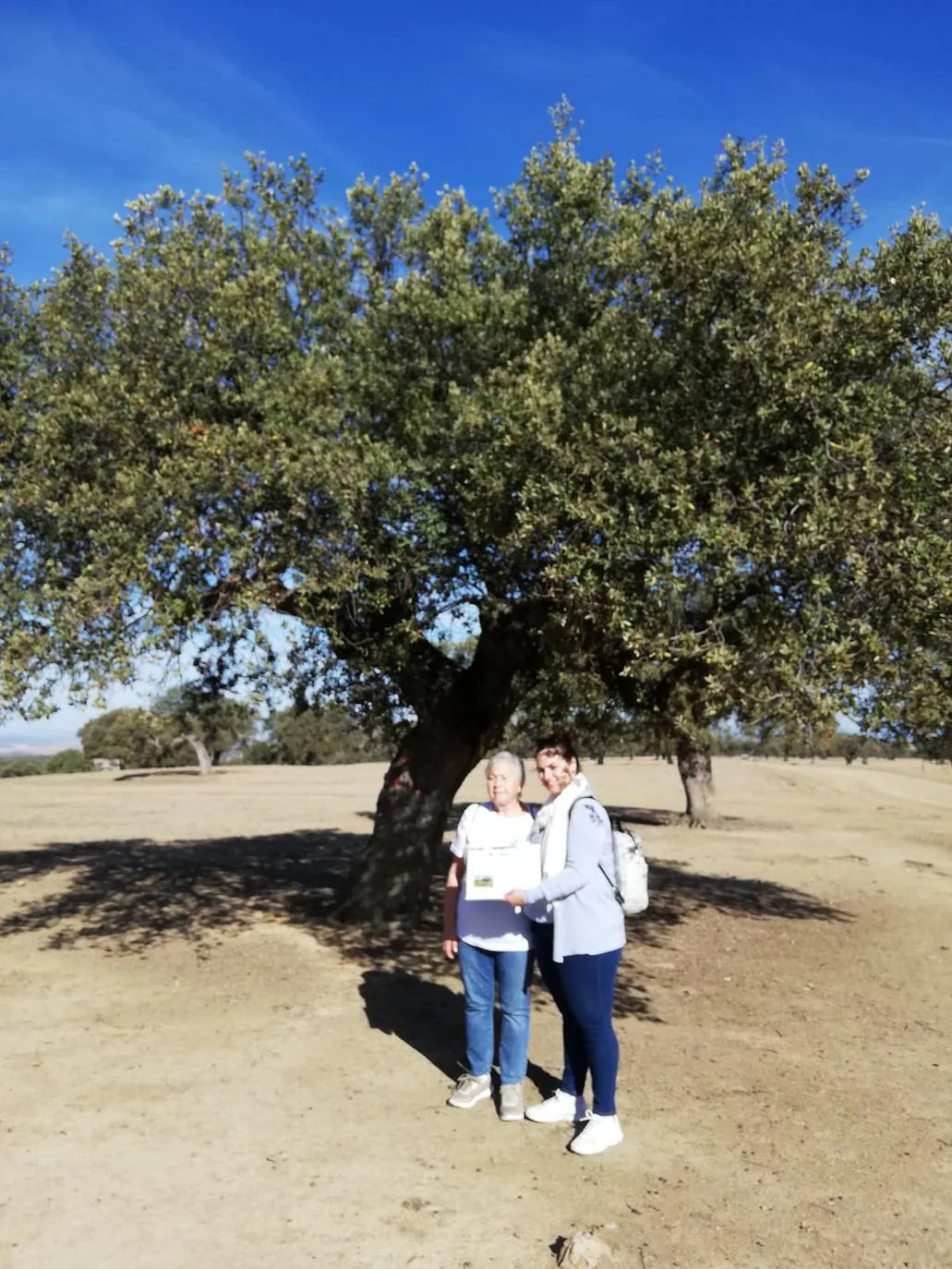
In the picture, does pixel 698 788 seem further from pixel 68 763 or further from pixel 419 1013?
pixel 68 763

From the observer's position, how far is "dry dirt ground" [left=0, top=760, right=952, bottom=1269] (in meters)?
4.66

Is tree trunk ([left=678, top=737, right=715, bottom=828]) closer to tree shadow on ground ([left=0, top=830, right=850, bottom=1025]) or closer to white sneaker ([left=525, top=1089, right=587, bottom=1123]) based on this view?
tree shadow on ground ([left=0, top=830, right=850, bottom=1025])

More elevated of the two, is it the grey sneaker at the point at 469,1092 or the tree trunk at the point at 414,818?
the tree trunk at the point at 414,818

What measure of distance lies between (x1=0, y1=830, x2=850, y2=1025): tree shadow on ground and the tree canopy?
10.4 feet

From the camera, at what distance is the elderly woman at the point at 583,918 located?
5531mm

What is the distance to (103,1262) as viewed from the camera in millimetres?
4301

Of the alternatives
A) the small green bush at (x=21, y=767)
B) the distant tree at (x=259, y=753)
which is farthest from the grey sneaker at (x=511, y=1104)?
the distant tree at (x=259, y=753)

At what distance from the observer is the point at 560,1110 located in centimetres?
601

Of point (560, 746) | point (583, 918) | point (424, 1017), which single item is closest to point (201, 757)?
point (424, 1017)

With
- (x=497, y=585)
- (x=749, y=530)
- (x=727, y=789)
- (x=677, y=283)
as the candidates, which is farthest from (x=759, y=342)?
(x=727, y=789)

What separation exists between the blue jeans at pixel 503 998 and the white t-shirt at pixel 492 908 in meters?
0.07

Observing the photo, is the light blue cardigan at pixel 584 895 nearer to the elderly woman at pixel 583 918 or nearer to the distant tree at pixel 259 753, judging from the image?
the elderly woman at pixel 583 918

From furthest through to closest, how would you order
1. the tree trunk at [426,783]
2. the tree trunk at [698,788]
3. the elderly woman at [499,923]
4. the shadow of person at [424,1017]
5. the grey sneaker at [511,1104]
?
the tree trunk at [698,788]
the tree trunk at [426,783]
the shadow of person at [424,1017]
the grey sneaker at [511,1104]
the elderly woman at [499,923]

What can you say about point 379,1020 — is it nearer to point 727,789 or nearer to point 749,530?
point 749,530
